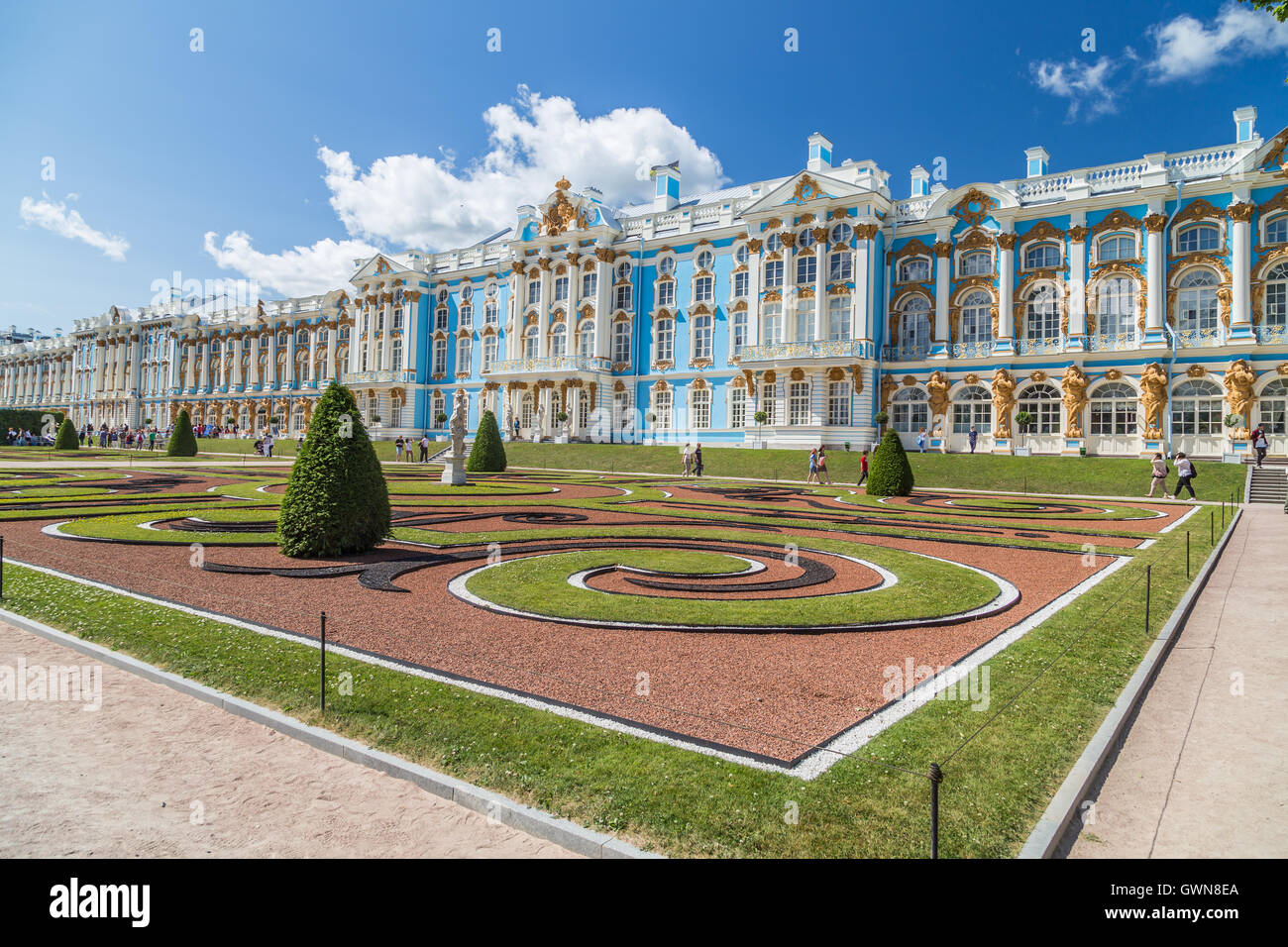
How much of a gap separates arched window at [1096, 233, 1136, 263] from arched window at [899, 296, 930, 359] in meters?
8.89

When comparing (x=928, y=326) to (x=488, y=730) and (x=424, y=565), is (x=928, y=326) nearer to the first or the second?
(x=424, y=565)

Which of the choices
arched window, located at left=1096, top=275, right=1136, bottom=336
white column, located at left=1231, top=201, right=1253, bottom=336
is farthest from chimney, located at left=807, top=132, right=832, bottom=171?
white column, located at left=1231, top=201, right=1253, bottom=336

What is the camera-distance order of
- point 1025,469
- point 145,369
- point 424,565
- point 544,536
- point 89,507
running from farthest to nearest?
point 145,369
point 1025,469
point 89,507
point 544,536
point 424,565

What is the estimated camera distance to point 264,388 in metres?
79.8

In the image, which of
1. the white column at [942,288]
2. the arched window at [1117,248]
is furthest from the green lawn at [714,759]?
the arched window at [1117,248]

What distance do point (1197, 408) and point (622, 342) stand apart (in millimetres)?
34875

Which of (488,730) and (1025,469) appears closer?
(488,730)

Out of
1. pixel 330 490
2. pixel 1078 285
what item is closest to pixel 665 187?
pixel 1078 285

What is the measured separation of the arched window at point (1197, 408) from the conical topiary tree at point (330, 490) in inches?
1552

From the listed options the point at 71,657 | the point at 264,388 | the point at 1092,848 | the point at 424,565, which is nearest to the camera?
the point at 1092,848

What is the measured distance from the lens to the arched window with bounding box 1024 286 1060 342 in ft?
132

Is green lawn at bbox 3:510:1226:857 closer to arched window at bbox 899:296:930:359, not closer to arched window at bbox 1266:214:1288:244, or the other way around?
arched window at bbox 899:296:930:359
